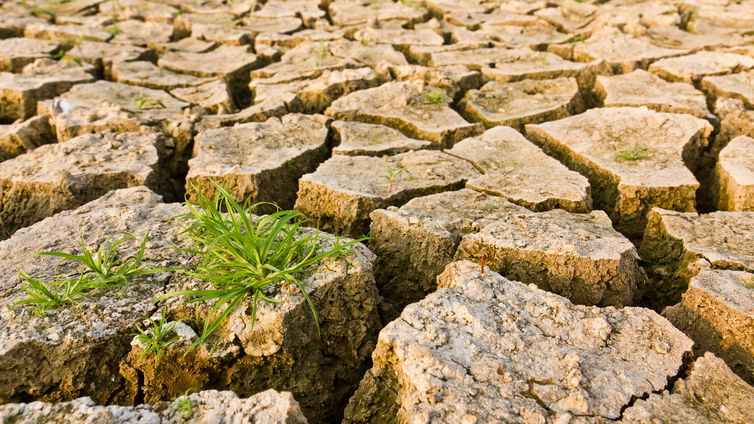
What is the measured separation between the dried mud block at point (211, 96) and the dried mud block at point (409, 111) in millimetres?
661

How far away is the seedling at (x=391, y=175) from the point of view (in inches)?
81.6

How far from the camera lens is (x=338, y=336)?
1.51 metres

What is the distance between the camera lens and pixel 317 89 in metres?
2.98

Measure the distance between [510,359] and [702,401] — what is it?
443mm

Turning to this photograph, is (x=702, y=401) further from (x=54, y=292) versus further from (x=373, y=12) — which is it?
(x=373, y=12)

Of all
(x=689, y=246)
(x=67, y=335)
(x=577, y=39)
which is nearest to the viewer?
(x=67, y=335)

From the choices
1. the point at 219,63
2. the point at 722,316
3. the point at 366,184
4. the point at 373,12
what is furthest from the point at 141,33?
the point at 722,316

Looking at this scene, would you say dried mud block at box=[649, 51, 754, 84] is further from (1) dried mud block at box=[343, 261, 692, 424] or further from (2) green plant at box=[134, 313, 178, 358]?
(2) green plant at box=[134, 313, 178, 358]

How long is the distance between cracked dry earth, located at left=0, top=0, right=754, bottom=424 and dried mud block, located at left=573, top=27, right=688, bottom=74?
21 mm

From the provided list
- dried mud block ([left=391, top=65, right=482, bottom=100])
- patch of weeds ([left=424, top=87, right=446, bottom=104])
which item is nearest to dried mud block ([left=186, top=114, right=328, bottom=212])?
patch of weeds ([left=424, top=87, right=446, bottom=104])

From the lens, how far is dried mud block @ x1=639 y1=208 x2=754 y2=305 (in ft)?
5.44

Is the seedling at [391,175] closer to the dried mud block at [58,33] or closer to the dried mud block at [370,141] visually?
the dried mud block at [370,141]

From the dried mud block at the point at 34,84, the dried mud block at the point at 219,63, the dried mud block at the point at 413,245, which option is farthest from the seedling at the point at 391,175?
the dried mud block at the point at 34,84

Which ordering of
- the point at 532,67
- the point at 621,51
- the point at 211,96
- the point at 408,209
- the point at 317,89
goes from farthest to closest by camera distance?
the point at 621,51 → the point at 532,67 → the point at 211,96 → the point at 317,89 → the point at 408,209
